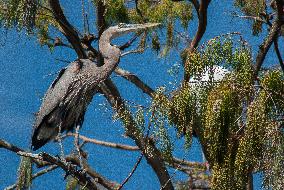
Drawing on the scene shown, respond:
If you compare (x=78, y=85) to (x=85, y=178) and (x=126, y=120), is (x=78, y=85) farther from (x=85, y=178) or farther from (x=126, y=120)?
(x=85, y=178)

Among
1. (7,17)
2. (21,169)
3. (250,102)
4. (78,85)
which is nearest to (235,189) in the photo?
(250,102)

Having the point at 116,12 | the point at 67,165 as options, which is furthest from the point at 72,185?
the point at 67,165

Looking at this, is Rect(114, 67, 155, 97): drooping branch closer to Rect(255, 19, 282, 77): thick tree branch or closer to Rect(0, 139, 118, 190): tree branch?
Rect(0, 139, 118, 190): tree branch

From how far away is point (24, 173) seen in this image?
17.1 feet

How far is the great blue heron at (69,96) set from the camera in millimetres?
Result: 4461

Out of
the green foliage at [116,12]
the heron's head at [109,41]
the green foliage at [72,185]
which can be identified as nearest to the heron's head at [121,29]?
the heron's head at [109,41]

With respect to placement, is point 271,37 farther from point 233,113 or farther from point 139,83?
point 233,113

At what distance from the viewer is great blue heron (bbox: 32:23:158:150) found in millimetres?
4461

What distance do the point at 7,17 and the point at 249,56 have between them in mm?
1435

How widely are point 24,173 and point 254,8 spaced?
1.95m

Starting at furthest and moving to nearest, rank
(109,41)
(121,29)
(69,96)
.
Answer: (121,29) → (109,41) → (69,96)

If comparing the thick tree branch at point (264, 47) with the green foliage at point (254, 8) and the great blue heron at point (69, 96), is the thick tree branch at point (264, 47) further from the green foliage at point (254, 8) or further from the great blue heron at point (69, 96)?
the great blue heron at point (69, 96)

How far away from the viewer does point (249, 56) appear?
3814 mm

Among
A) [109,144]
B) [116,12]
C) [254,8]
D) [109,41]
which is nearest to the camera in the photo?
[109,41]
